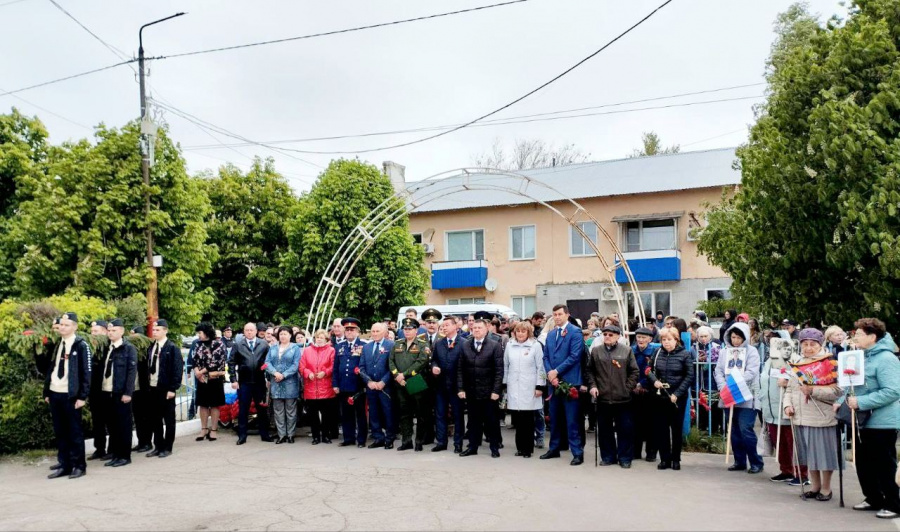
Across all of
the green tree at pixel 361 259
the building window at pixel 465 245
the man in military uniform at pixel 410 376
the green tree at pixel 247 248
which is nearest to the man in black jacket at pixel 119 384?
the man in military uniform at pixel 410 376

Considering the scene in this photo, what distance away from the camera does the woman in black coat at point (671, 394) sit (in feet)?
31.3

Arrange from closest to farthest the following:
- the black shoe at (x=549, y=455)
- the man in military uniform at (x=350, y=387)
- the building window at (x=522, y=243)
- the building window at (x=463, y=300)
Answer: the black shoe at (x=549, y=455) → the man in military uniform at (x=350, y=387) → the building window at (x=522, y=243) → the building window at (x=463, y=300)

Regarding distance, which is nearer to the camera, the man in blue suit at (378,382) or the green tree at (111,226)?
the man in blue suit at (378,382)

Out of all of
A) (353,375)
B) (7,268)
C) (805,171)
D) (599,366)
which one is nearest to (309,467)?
(353,375)

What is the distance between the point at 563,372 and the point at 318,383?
4023 millimetres

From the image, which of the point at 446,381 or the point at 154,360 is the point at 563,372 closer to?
the point at 446,381

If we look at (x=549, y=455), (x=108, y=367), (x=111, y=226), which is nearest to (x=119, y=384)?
(x=108, y=367)

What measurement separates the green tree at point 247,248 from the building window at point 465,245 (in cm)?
827

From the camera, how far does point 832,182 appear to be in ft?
35.1

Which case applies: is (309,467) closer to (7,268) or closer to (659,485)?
(659,485)

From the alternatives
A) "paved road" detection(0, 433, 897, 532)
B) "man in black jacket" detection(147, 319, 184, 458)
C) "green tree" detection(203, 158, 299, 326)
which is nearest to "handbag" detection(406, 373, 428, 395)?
"paved road" detection(0, 433, 897, 532)

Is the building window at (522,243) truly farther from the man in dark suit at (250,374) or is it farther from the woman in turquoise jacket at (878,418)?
the woman in turquoise jacket at (878,418)

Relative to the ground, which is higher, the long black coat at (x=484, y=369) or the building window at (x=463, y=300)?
the building window at (x=463, y=300)

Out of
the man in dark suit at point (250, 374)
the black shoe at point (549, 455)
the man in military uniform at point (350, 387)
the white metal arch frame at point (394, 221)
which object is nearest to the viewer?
the black shoe at point (549, 455)
